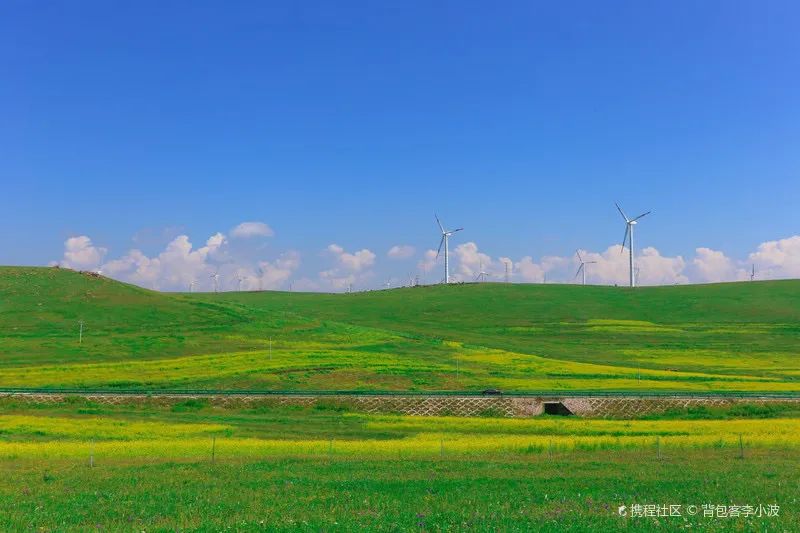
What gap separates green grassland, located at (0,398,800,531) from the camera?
1928cm

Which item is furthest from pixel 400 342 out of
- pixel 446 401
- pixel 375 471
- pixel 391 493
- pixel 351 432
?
pixel 391 493

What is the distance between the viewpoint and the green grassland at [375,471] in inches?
759

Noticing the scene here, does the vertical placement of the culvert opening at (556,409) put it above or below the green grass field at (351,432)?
below

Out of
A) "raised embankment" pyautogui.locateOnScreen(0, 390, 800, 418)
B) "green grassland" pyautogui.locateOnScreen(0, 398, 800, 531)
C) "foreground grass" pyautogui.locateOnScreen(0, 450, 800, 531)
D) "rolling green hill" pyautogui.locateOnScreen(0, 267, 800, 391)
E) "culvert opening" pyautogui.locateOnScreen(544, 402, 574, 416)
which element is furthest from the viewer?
"rolling green hill" pyautogui.locateOnScreen(0, 267, 800, 391)

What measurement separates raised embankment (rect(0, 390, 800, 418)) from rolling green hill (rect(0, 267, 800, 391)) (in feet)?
35.8

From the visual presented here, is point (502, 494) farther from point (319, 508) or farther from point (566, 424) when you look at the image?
point (566, 424)

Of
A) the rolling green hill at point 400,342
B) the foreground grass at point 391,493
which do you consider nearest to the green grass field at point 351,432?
the foreground grass at point 391,493

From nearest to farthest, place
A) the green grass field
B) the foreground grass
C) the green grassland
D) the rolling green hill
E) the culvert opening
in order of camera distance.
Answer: the foreground grass → the green grassland → the green grass field → the culvert opening → the rolling green hill

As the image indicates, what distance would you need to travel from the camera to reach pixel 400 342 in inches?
4407

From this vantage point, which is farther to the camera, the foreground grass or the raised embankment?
the raised embankment

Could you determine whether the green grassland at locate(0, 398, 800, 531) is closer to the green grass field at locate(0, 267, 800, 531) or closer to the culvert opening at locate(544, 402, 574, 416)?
the green grass field at locate(0, 267, 800, 531)

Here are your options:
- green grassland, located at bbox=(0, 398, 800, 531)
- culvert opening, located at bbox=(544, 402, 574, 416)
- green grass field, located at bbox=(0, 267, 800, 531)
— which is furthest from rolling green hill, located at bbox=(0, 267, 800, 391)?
green grassland, located at bbox=(0, 398, 800, 531)

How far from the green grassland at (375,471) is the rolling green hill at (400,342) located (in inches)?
921

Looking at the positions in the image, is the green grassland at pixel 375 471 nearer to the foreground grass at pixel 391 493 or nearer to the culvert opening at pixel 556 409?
the foreground grass at pixel 391 493
